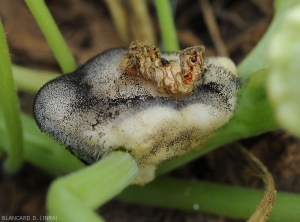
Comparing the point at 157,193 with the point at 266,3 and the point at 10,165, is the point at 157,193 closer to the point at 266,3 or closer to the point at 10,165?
the point at 10,165

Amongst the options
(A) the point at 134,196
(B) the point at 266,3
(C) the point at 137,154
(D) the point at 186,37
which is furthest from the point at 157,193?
(B) the point at 266,3


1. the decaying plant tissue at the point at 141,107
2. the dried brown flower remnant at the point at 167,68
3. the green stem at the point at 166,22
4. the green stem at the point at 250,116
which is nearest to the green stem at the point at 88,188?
the decaying plant tissue at the point at 141,107

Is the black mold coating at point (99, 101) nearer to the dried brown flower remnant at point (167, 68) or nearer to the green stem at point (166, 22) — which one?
the dried brown flower remnant at point (167, 68)

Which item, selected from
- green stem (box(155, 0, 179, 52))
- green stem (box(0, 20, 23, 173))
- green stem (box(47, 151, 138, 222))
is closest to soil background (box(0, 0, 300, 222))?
green stem (box(0, 20, 23, 173))

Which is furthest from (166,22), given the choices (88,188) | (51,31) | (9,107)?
(88,188)

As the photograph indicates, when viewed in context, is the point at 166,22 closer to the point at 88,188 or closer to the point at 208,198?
the point at 208,198

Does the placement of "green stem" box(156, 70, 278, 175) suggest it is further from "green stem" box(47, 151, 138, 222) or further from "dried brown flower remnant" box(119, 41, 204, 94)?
"green stem" box(47, 151, 138, 222)
